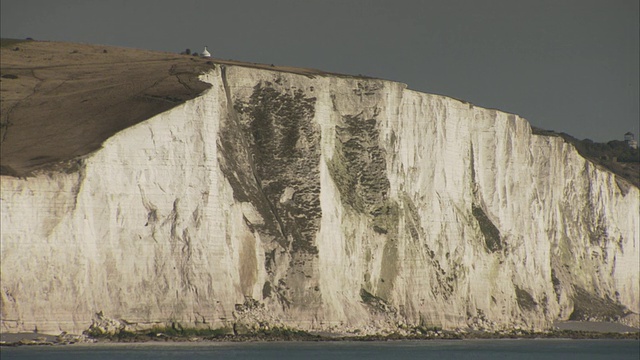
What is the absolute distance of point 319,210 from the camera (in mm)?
72875

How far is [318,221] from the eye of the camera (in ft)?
238

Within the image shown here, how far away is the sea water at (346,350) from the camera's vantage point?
56094 mm

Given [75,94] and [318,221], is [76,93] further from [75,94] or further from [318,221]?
[318,221]

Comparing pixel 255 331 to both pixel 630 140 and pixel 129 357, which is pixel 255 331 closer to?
pixel 129 357

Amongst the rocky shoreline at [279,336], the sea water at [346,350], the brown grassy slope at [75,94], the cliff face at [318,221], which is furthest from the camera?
the brown grassy slope at [75,94]

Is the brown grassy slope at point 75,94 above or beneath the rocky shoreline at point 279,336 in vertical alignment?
above

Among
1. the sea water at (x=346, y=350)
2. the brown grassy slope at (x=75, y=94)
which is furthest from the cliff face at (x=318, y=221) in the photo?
the sea water at (x=346, y=350)

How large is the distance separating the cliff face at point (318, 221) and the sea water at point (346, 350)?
6.49 feet

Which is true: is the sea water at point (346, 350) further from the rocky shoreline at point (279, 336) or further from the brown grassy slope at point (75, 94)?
the brown grassy slope at point (75, 94)

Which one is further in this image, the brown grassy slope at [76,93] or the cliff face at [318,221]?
the brown grassy slope at [76,93]

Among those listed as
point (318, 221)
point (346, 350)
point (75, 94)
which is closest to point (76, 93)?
point (75, 94)

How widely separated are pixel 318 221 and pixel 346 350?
31.7 ft

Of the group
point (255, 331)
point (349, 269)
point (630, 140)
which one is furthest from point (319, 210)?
point (630, 140)

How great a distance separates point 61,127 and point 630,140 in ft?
391
